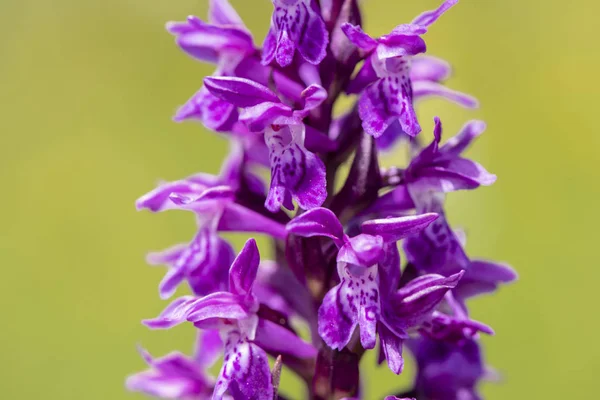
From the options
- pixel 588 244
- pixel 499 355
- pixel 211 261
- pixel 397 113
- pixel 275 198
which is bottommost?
pixel 499 355

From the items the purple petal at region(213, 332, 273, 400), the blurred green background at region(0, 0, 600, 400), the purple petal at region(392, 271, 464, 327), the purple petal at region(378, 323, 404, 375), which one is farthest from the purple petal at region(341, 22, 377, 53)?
the blurred green background at region(0, 0, 600, 400)

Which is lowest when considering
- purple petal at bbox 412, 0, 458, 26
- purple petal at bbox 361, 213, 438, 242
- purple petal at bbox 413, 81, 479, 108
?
purple petal at bbox 361, 213, 438, 242

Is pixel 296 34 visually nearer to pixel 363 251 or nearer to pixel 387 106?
pixel 387 106

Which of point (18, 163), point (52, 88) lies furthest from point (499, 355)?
point (52, 88)

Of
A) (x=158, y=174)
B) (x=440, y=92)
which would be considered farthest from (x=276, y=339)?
(x=158, y=174)

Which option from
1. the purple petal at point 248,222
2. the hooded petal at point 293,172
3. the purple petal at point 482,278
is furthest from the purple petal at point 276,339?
the purple petal at point 482,278

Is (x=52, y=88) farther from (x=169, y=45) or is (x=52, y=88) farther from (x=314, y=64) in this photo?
(x=314, y=64)

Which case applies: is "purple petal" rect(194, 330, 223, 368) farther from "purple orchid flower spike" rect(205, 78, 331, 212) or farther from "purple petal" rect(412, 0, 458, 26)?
Result: "purple petal" rect(412, 0, 458, 26)
